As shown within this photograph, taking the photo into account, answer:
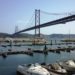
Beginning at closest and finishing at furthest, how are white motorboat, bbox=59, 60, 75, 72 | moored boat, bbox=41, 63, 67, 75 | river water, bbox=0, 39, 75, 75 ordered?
1. moored boat, bbox=41, 63, 67, 75
2. white motorboat, bbox=59, 60, 75, 72
3. river water, bbox=0, 39, 75, 75

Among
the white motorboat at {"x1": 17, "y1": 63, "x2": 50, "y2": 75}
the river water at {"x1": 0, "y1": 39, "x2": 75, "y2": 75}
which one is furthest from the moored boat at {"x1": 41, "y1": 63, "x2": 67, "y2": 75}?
the river water at {"x1": 0, "y1": 39, "x2": 75, "y2": 75}

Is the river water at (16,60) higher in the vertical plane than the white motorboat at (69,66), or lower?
lower

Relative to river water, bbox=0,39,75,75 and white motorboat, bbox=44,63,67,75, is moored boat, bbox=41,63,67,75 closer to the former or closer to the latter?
white motorboat, bbox=44,63,67,75

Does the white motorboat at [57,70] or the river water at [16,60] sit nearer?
the white motorboat at [57,70]

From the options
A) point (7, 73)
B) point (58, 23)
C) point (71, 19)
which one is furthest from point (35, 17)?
point (7, 73)

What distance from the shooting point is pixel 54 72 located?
2028 centimetres

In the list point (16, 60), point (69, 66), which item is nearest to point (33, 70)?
point (69, 66)

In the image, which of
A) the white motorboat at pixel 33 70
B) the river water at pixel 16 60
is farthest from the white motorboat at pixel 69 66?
the river water at pixel 16 60

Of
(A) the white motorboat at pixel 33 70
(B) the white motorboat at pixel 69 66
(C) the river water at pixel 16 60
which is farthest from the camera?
(C) the river water at pixel 16 60

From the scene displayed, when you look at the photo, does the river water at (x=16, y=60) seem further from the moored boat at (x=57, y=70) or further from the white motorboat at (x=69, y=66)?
the white motorboat at (x=69, y=66)

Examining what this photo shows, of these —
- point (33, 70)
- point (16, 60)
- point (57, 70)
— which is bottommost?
point (16, 60)

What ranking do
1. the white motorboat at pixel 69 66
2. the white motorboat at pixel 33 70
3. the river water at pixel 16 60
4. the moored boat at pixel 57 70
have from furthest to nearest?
the river water at pixel 16 60, the white motorboat at pixel 69 66, the moored boat at pixel 57 70, the white motorboat at pixel 33 70

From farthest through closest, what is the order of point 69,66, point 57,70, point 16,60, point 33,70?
point 16,60 → point 69,66 → point 57,70 → point 33,70

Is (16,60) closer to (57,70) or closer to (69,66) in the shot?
(69,66)
